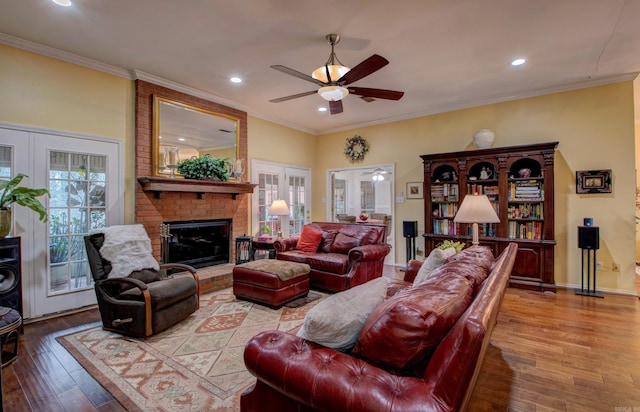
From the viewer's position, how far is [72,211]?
3.49 meters

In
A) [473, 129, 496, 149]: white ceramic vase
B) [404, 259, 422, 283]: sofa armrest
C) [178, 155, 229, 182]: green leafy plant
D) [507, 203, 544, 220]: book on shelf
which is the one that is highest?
[473, 129, 496, 149]: white ceramic vase

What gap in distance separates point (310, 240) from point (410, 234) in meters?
1.89

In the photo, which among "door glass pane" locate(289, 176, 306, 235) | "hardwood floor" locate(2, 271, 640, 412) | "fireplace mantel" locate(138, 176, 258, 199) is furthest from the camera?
"door glass pane" locate(289, 176, 306, 235)

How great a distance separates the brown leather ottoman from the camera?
11.2 ft

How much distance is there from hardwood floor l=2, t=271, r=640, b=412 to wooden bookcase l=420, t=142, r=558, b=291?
0.99 meters

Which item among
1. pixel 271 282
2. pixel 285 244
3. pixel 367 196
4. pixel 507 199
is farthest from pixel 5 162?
pixel 367 196

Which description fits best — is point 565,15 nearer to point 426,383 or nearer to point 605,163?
point 605,163

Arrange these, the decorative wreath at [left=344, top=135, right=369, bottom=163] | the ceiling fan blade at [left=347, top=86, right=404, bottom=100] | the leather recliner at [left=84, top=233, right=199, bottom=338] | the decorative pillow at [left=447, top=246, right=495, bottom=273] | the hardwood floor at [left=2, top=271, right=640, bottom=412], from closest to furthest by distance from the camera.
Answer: the hardwood floor at [left=2, top=271, right=640, bottom=412]
the decorative pillow at [left=447, top=246, right=495, bottom=273]
the leather recliner at [left=84, top=233, right=199, bottom=338]
the ceiling fan blade at [left=347, top=86, right=404, bottom=100]
the decorative wreath at [left=344, top=135, right=369, bottom=163]

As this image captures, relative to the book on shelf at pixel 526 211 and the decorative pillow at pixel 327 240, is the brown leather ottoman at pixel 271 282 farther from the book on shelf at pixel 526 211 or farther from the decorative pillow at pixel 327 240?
the book on shelf at pixel 526 211

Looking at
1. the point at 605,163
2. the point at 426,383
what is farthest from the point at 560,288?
the point at 426,383

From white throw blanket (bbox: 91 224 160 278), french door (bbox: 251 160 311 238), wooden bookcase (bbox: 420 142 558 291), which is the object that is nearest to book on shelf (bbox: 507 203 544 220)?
wooden bookcase (bbox: 420 142 558 291)

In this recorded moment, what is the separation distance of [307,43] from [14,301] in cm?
377

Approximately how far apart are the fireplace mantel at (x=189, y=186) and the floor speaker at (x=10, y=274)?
1396 mm

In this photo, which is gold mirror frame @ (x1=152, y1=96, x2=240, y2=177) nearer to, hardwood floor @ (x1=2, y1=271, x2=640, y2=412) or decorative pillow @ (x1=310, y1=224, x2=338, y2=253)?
decorative pillow @ (x1=310, y1=224, x2=338, y2=253)
